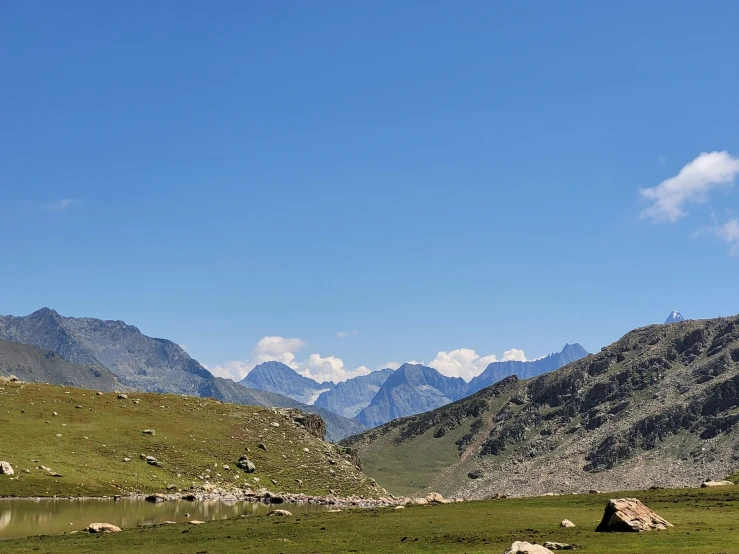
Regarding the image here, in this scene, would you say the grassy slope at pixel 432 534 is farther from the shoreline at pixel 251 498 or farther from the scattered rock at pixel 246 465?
the scattered rock at pixel 246 465

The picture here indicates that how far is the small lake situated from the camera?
58.3 metres

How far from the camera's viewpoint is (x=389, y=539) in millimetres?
47969

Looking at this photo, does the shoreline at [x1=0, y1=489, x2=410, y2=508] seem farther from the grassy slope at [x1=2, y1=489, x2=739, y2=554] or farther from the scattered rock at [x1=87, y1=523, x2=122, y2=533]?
the scattered rock at [x1=87, y1=523, x2=122, y2=533]

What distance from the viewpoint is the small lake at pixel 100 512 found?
191 ft

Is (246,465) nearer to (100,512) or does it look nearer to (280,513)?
(100,512)

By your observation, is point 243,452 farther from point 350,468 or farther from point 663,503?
point 663,503

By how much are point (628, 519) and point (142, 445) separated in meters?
76.6

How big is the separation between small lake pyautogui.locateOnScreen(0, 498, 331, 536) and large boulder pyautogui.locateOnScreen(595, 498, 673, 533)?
39033mm

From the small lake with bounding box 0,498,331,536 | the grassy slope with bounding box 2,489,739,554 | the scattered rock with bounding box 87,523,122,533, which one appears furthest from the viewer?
the small lake with bounding box 0,498,331,536

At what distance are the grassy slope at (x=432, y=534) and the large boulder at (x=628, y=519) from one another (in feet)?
3.62

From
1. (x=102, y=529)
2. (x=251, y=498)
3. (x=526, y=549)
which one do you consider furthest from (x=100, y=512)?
(x=526, y=549)

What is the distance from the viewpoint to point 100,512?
68.8 m

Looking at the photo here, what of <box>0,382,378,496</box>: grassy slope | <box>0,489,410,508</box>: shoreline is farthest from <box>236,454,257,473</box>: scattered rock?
<box>0,489,410,508</box>: shoreline

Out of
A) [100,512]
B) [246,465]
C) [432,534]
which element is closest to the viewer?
[432,534]
